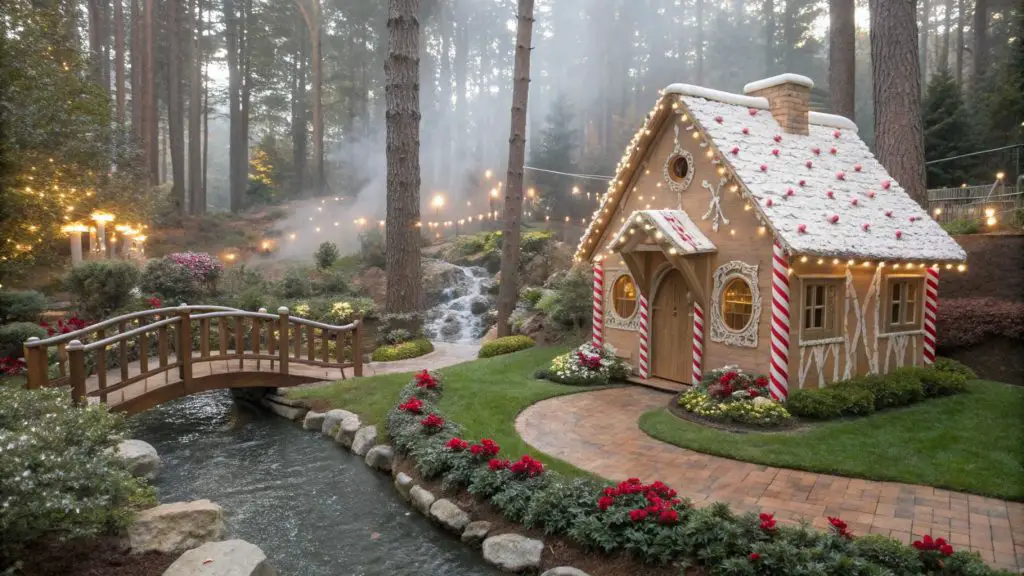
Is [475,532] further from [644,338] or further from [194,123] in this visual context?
[194,123]

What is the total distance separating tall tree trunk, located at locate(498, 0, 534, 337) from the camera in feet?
50.1

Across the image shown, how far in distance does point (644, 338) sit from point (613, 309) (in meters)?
1.14

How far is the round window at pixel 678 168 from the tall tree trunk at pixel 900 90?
6.16 metres

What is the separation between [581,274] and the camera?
15.2 metres

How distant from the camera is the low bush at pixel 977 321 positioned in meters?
A: 11.5

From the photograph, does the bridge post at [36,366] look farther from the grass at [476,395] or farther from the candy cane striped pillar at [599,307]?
the candy cane striped pillar at [599,307]

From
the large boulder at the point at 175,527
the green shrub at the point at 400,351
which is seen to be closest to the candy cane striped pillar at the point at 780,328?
the large boulder at the point at 175,527

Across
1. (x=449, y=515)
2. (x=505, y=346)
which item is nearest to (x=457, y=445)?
(x=449, y=515)

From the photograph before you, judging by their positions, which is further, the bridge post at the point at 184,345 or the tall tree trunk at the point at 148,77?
the tall tree trunk at the point at 148,77

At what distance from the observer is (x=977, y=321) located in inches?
Result: 469

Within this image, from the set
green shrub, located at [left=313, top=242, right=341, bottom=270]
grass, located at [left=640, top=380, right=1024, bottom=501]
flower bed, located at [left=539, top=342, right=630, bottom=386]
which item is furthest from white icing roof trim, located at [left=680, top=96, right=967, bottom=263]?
green shrub, located at [left=313, top=242, right=341, bottom=270]

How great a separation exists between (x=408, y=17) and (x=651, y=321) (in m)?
9.91

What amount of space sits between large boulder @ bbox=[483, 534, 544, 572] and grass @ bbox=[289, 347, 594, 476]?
1.74 metres

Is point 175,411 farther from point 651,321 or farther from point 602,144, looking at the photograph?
point 602,144
